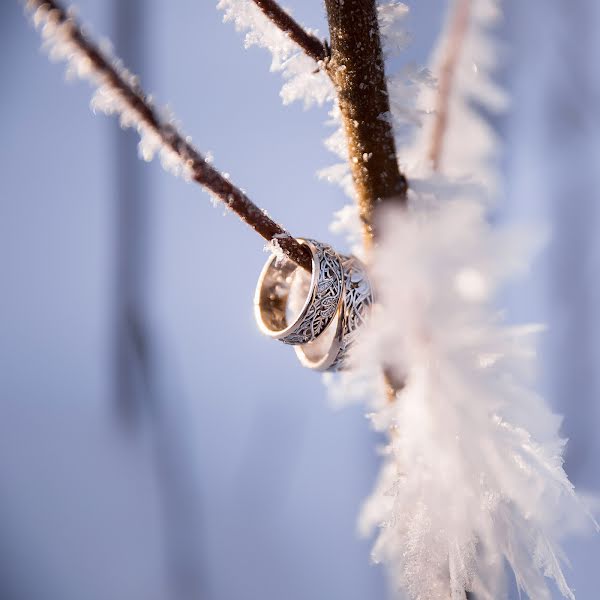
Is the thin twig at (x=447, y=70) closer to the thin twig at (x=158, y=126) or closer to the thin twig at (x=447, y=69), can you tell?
A: the thin twig at (x=447, y=69)

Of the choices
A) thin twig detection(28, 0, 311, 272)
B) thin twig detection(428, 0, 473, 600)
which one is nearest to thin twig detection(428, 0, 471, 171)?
thin twig detection(428, 0, 473, 600)

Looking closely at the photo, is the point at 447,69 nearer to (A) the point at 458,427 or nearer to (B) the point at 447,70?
(B) the point at 447,70

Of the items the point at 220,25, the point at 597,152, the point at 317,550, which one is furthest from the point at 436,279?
the point at 317,550

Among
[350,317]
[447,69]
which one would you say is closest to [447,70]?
[447,69]

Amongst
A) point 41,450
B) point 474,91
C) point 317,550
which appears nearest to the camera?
point 474,91

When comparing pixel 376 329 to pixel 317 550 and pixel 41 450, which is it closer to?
pixel 317 550

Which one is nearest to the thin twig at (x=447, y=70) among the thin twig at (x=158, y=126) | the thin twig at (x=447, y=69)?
the thin twig at (x=447, y=69)
